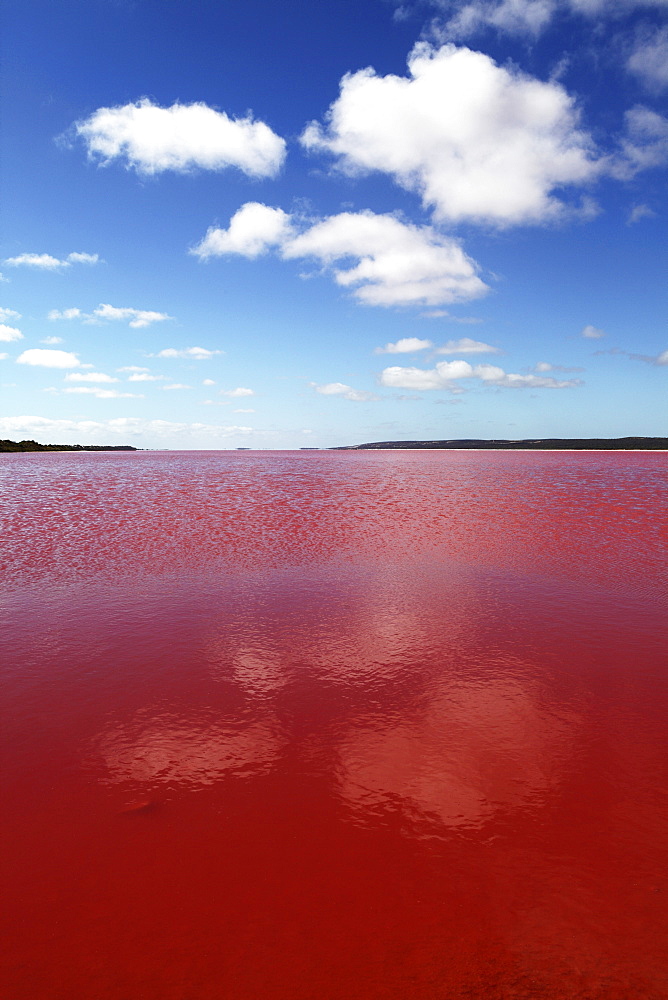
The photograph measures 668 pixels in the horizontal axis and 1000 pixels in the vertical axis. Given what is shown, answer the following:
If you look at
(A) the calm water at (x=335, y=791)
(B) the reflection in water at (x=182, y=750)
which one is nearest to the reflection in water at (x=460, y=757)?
(A) the calm water at (x=335, y=791)

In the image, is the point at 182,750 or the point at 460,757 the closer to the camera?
the point at 460,757

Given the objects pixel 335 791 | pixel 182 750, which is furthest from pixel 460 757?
pixel 182 750

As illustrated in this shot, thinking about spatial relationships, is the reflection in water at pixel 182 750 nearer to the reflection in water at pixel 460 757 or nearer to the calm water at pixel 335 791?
the calm water at pixel 335 791

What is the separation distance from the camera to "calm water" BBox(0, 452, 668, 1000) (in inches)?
125

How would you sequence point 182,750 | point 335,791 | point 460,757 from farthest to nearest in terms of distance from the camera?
1. point 182,750
2. point 460,757
3. point 335,791

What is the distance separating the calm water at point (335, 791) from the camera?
318 centimetres

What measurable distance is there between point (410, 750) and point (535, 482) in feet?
110

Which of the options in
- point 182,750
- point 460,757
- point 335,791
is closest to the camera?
point 335,791

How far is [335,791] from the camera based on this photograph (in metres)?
4.59

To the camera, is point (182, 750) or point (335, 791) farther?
point (182, 750)

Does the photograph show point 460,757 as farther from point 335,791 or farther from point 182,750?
point 182,750

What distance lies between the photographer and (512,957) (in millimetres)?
3170

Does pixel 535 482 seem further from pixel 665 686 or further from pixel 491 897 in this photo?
pixel 491 897

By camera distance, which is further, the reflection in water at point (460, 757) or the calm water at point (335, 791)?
the reflection in water at point (460, 757)
